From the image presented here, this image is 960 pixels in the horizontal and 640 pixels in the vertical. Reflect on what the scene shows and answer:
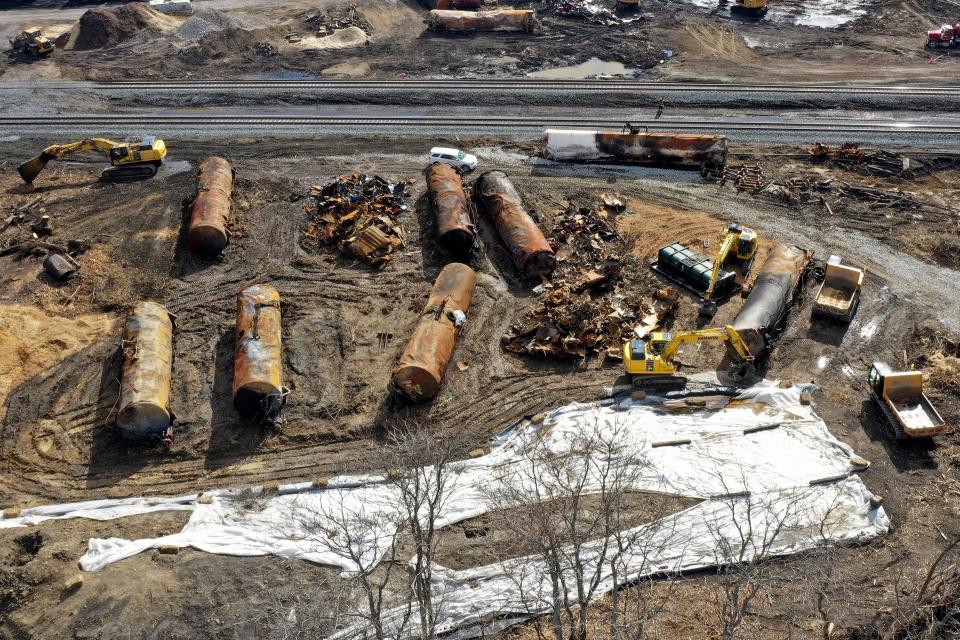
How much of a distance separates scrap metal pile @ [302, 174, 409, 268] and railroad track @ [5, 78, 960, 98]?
1505 centimetres

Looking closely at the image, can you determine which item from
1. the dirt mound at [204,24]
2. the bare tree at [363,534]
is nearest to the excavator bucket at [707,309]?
the bare tree at [363,534]

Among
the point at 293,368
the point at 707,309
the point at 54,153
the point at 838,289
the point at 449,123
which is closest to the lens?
the point at 293,368

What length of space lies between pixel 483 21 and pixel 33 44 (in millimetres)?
35806

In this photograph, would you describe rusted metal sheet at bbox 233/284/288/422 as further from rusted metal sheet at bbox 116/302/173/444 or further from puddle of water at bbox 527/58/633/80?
puddle of water at bbox 527/58/633/80

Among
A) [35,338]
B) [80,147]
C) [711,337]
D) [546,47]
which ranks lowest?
[35,338]

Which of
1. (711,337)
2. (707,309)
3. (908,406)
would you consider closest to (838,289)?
(707,309)

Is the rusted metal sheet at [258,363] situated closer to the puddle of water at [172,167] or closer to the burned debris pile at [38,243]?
the burned debris pile at [38,243]

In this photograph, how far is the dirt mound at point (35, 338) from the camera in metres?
26.1

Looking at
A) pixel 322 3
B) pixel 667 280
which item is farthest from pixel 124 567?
pixel 322 3

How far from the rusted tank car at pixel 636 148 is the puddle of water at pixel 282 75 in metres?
21.9

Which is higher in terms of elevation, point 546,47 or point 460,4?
point 460,4

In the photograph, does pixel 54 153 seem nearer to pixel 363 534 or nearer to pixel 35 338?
pixel 35 338

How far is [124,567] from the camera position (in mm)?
18828

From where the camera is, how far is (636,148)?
3762 cm
